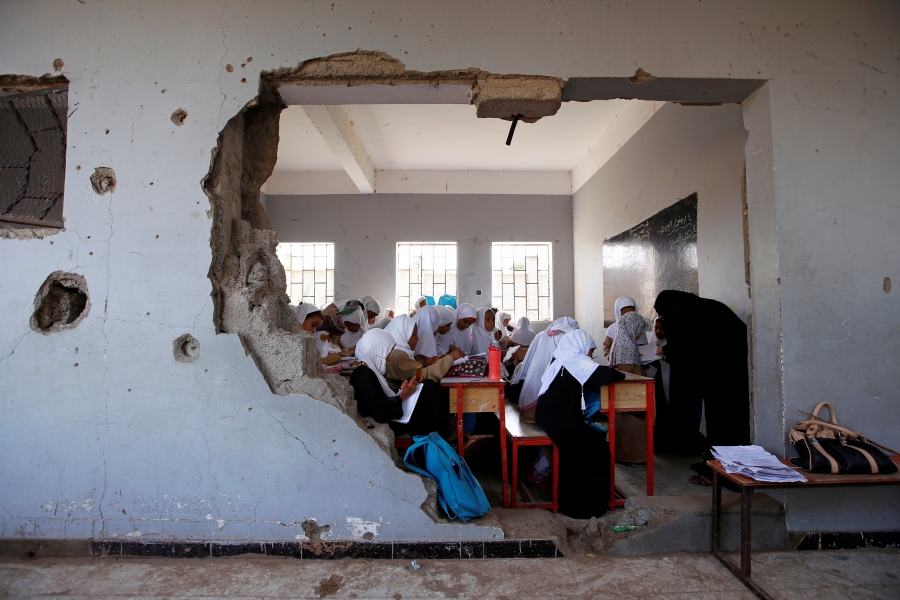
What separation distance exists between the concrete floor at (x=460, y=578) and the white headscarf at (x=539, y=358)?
1.44 m

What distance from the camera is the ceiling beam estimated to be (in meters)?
6.48

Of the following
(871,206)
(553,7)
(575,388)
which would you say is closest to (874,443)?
(871,206)

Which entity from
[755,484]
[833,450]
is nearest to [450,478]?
[755,484]

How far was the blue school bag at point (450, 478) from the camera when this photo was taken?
2.89 metres

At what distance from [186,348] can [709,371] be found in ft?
12.3

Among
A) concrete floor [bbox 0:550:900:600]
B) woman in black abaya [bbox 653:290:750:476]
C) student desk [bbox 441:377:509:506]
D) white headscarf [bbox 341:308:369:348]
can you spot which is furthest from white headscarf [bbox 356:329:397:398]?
white headscarf [bbox 341:308:369:348]

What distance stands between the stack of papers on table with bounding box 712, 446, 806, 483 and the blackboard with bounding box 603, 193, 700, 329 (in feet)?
8.16

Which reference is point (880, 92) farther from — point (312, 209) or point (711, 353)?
point (312, 209)

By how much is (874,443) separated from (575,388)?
1.71 metres

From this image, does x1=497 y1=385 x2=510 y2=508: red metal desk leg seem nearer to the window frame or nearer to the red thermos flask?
the red thermos flask

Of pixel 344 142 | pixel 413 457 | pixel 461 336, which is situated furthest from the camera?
pixel 344 142

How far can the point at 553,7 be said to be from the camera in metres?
3.02

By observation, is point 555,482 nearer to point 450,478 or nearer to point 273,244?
point 450,478

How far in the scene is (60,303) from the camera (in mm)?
2957
